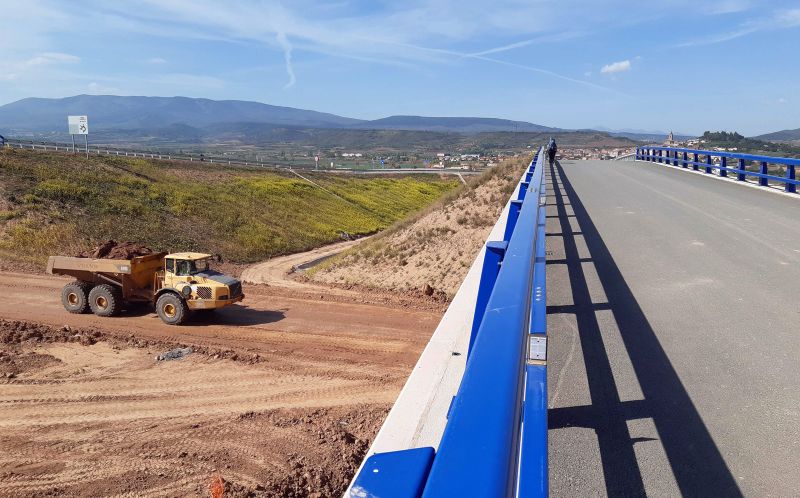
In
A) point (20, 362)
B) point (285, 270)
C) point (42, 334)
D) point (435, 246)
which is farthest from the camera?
point (285, 270)

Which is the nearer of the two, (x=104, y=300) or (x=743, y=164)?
(x=104, y=300)

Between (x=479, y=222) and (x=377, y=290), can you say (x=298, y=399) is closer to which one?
(x=377, y=290)

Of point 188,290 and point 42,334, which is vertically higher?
point 188,290

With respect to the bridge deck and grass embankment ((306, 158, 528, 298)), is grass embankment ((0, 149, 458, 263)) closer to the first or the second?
grass embankment ((306, 158, 528, 298))

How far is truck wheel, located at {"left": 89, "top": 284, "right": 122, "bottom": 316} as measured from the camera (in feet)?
59.5

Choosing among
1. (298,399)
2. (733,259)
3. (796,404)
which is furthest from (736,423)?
(298,399)

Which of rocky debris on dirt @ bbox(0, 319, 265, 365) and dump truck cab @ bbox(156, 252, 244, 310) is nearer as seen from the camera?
rocky debris on dirt @ bbox(0, 319, 265, 365)

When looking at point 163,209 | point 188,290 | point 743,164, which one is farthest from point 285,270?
point 743,164

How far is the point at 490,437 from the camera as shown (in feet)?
4.94

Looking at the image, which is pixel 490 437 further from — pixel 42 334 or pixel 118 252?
pixel 118 252

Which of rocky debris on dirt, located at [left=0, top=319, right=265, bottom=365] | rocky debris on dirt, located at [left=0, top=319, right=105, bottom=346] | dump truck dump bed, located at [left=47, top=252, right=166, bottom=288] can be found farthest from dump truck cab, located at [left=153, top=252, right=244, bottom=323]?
rocky debris on dirt, located at [left=0, top=319, right=105, bottom=346]

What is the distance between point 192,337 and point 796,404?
49.5ft

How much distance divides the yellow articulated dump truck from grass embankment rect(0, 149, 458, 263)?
11071 mm

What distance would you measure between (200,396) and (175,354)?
9.35ft
